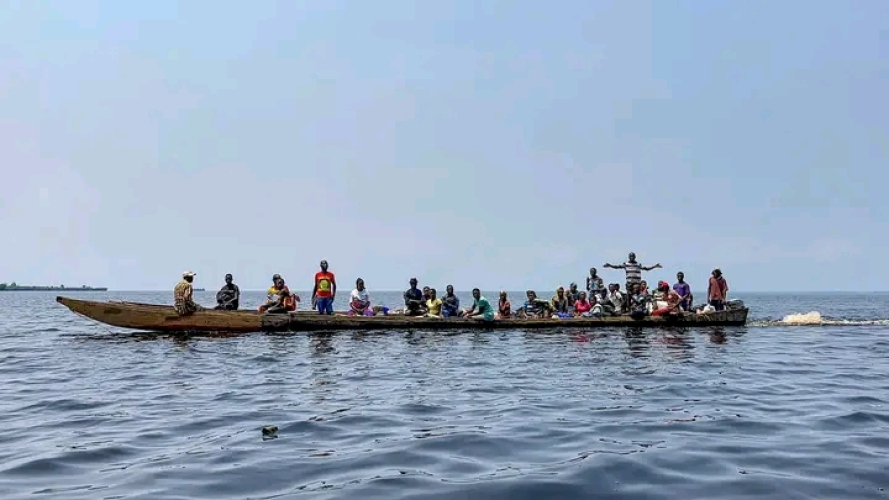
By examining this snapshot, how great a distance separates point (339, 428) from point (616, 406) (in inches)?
147

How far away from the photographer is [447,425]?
8359 mm

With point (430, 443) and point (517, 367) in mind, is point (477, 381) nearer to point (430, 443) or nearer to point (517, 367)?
point (517, 367)

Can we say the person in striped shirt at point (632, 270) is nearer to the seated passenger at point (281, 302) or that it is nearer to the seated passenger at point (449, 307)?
the seated passenger at point (449, 307)

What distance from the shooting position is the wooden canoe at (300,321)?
69.5ft

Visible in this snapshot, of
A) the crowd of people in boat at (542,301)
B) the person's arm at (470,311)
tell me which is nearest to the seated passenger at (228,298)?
the crowd of people in boat at (542,301)

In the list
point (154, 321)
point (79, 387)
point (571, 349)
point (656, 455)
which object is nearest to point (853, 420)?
point (656, 455)

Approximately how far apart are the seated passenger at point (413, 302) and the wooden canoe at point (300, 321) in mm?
1114

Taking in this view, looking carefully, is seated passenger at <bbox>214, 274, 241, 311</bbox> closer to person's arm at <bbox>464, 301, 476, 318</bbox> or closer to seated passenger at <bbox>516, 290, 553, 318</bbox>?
person's arm at <bbox>464, 301, 476, 318</bbox>

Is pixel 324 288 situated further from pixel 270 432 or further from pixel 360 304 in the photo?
pixel 270 432

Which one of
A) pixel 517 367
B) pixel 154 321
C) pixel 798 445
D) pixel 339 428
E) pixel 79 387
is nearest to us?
pixel 798 445

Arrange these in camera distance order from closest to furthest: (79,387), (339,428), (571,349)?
1. (339,428)
2. (79,387)
3. (571,349)

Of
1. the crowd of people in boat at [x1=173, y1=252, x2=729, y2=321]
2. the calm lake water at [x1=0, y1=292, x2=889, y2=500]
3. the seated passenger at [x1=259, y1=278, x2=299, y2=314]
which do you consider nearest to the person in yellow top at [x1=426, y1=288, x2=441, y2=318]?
the crowd of people in boat at [x1=173, y1=252, x2=729, y2=321]

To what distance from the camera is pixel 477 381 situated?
1197 cm

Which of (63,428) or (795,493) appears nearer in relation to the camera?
(795,493)
